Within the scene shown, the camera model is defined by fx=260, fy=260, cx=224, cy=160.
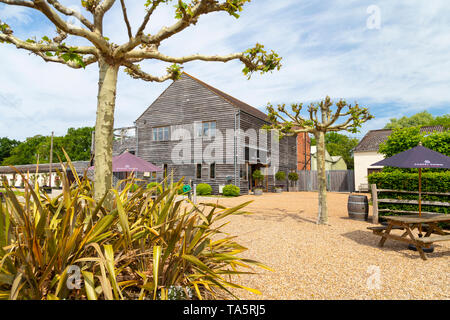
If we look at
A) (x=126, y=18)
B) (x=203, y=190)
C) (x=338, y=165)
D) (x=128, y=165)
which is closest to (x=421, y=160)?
(x=126, y=18)

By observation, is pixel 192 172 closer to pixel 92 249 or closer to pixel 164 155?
pixel 164 155

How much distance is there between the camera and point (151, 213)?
9.75 feet

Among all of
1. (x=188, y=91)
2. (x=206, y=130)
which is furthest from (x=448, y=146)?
(x=188, y=91)

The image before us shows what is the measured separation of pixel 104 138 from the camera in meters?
3.22

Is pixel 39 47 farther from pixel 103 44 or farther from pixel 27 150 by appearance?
pixel 27 150

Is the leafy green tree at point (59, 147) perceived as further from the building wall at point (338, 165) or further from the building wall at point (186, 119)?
the building wall at point (338, 165)

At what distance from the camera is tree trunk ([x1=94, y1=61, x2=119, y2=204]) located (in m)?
3.21

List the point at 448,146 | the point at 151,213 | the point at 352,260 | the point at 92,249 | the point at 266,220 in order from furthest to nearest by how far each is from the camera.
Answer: the point at 266,220
the point at 448,146
the point at 352,260
the point at 151,213
the point at 92,249

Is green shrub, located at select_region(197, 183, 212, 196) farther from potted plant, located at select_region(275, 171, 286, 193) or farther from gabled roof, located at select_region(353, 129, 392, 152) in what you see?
gabled roof, located at select_region(353, 129, 392, 152)

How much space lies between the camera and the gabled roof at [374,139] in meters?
28.4

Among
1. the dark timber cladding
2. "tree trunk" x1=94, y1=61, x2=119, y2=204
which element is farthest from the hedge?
the dark timber cladding
